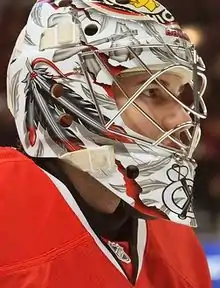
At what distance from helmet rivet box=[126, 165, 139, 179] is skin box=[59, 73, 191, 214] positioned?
0.05 metres

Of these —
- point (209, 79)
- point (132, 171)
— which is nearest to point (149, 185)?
point (132, 171)

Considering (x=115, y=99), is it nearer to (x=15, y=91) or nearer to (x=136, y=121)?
(x=136, y=121)

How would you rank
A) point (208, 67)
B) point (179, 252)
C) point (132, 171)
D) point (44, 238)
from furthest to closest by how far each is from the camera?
point (208, 67) → point (179, 252) → point (132, 171) → point (44, 238)

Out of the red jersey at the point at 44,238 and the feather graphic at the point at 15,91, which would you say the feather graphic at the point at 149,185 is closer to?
the red jersey at the point at 44,238

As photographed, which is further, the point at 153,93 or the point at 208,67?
the point at 208,67

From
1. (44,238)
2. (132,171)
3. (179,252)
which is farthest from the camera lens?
(179,252)

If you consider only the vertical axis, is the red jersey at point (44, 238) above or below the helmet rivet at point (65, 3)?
below

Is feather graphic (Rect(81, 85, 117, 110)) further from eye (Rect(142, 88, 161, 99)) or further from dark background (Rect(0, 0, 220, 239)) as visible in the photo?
dark background (Rect(0, 0, 220, 239))

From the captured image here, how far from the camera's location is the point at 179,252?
1174 millimetres

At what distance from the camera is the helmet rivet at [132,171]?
3.36 ft

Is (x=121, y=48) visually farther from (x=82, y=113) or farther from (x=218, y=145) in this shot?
(x=218, y=145)

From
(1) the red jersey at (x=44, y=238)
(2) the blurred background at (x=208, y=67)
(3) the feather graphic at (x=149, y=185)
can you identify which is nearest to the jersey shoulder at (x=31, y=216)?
(1) the red jersey at (x=44, y=238)

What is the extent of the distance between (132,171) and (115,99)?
0.32 feet

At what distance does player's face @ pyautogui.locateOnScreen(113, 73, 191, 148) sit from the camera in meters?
1.05
